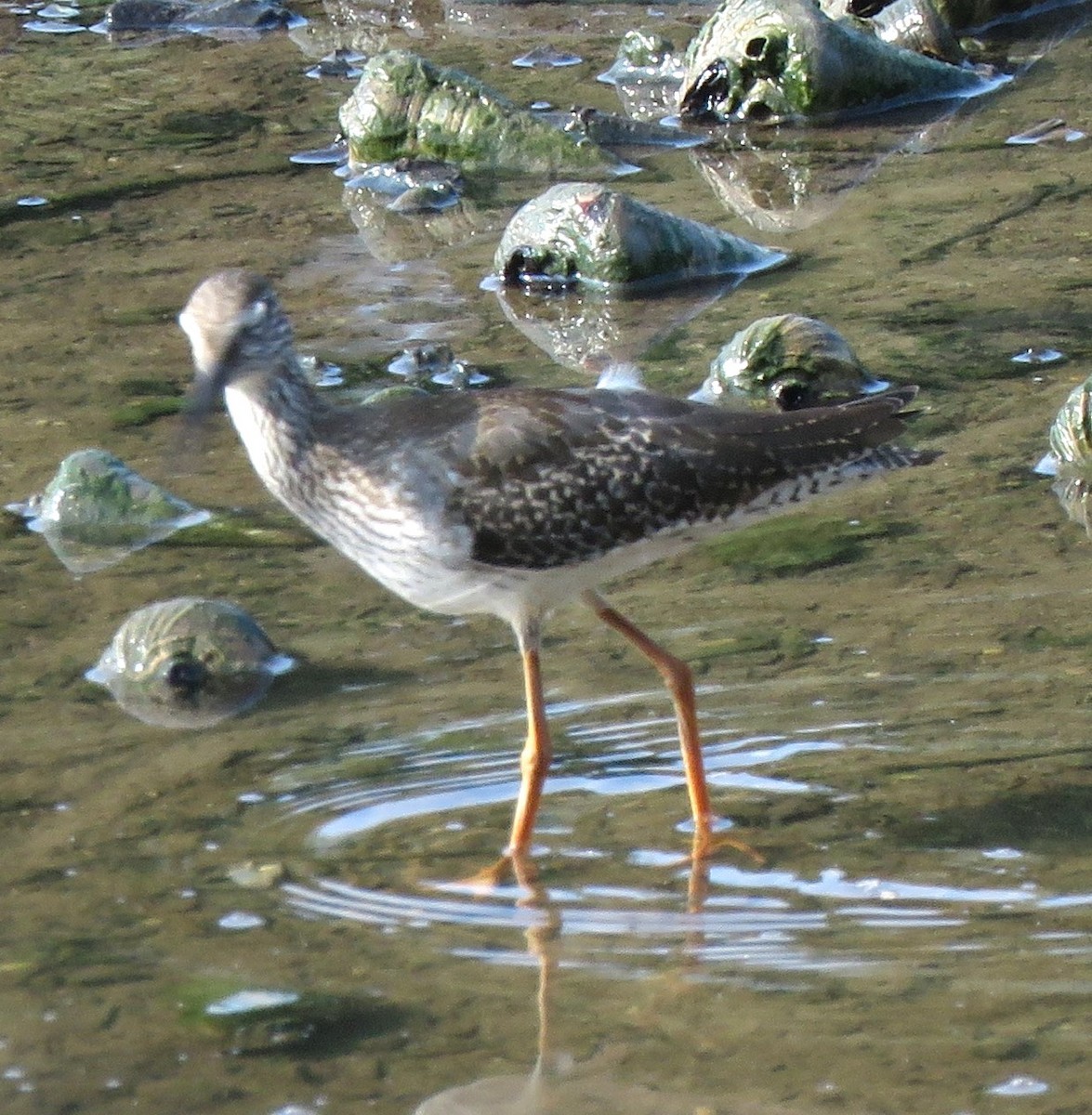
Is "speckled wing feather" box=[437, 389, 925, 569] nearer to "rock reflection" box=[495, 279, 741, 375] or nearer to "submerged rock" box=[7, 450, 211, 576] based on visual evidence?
"submerged rock" box=[7, 450, 211, 576]

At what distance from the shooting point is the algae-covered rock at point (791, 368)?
7.87m

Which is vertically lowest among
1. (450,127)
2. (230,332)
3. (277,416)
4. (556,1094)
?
(556,1094)

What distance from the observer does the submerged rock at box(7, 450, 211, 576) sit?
710 cm

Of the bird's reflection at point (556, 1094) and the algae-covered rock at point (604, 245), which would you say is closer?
the bird's reflection at point (556, 1094)

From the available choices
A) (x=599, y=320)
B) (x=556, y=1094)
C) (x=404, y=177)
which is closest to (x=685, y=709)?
(x=556, y=1094)

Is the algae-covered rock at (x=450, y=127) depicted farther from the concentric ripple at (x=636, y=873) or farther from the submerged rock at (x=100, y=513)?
the concentric ripple at (x=636, y=873)

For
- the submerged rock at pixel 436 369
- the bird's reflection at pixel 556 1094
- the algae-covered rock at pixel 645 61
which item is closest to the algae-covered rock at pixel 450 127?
the algae-covered rock at pixel 645 61

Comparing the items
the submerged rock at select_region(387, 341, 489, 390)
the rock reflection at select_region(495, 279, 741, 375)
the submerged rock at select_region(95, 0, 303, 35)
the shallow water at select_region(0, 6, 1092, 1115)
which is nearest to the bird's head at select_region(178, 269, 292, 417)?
the shallow water at select_region(0, 6, 1092, 1115)

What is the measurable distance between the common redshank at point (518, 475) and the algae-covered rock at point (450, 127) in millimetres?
5209

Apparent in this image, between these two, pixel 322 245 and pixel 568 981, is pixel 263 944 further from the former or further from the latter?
pixel 322 245

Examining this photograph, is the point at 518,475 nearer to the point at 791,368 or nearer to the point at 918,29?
the point at 791,368

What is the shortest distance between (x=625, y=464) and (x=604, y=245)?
149 inches

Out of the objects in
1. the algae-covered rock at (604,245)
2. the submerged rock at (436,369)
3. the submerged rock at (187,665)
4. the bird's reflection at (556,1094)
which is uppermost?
the algae-covered rock at (604,245)

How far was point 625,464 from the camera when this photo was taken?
559 centimetres
